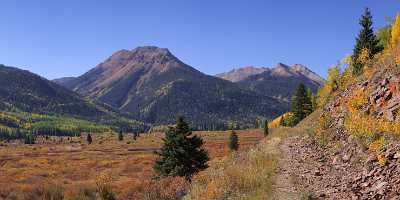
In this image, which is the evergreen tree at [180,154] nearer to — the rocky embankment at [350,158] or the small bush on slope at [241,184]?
the rocky embankment at [350,158]

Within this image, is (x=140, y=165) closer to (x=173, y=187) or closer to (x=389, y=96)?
(x=173, y=187)

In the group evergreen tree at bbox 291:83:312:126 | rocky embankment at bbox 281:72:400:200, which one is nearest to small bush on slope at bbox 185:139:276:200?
rocky embankment at bbox 281:72:400:200

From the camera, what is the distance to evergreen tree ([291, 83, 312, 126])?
78.8 metres

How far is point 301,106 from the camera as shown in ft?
260

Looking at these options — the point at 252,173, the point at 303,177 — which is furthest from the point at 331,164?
the point at 252,173

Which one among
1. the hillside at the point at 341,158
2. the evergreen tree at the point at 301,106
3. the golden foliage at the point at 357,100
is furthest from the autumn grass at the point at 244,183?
the evergreen tree at the point at 301,106

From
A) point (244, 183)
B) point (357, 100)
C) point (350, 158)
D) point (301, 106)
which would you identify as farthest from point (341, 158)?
point (301, 106)

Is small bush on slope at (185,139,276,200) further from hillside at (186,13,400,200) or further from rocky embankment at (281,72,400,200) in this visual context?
rocky embankment at (281,72,400,200)

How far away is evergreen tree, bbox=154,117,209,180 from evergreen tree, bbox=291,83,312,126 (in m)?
40.4

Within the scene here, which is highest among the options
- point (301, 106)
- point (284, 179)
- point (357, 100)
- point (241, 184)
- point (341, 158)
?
point (301, 106)

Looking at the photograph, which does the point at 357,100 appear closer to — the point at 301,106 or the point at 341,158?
the point at 341,158

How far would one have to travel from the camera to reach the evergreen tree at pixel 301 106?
7875cm

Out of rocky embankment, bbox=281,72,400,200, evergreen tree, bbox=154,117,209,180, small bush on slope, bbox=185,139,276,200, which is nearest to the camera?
rocky embankment, bbox=281,72,400,200

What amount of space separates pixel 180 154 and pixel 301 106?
143 feet
